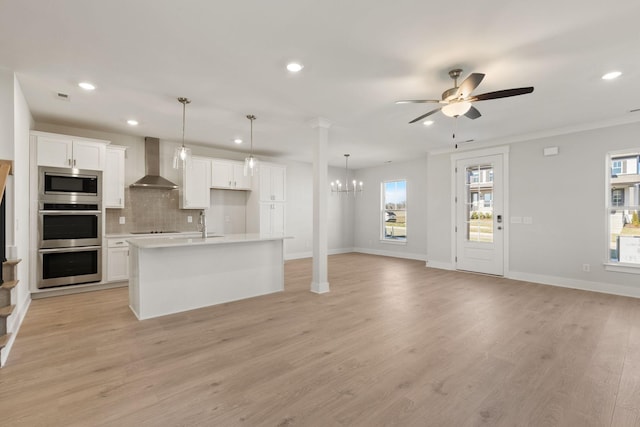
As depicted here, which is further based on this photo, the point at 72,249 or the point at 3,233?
the point at 72,249

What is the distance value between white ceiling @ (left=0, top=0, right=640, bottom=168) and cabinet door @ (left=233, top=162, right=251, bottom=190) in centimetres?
192

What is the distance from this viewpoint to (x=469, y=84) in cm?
278

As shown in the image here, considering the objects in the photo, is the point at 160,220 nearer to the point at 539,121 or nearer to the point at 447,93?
the point at 447,93

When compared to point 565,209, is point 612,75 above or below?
above

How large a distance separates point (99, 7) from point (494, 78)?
3.65m

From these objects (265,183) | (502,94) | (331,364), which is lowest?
(331,364)

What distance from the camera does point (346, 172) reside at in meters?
9.70

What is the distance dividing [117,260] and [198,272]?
6.66ft

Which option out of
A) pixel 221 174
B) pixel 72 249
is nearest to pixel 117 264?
pixel 72 249

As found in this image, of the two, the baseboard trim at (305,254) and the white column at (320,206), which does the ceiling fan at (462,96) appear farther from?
the baseboard trim at (305,254)

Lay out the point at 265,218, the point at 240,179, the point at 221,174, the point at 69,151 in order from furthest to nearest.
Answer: the point at 265,218 < the point at 240,179 < the point at 221,174 < the point at 69,151

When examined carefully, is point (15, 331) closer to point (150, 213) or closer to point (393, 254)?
point (150, 213)

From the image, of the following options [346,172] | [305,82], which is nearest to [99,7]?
[305,82]

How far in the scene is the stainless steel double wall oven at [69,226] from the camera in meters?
4.39
